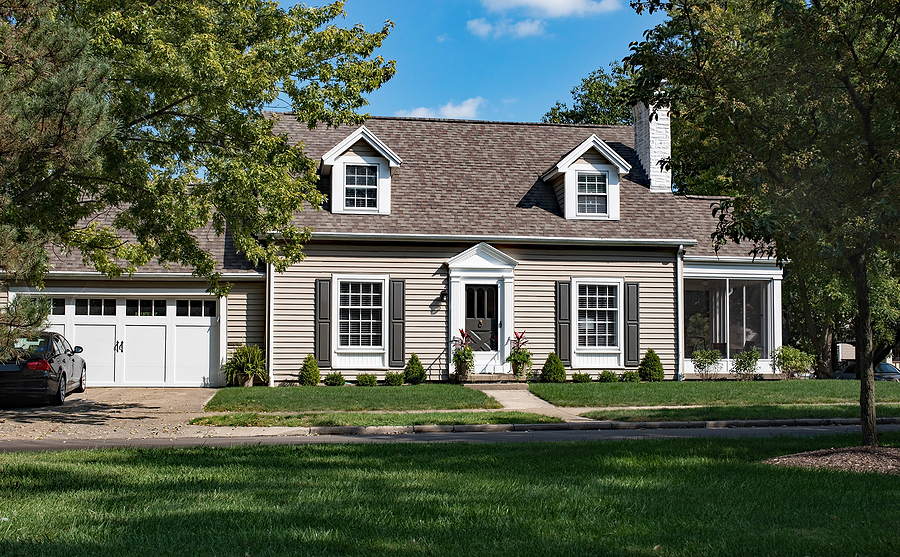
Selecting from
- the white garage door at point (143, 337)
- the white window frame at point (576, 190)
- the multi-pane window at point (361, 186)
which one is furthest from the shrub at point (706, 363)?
the white garage door at point (143, 337)

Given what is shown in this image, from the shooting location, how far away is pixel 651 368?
875 inches

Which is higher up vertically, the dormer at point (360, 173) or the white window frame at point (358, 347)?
the dormer at point (360, 173)

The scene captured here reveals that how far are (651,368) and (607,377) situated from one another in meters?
1.37

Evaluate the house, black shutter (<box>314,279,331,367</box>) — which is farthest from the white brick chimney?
black shutter (<box>314,279,331,367</box>)

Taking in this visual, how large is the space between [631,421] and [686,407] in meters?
2.44

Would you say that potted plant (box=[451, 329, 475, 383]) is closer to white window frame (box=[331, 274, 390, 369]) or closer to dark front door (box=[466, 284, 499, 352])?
dark front door (box=[466, 284, 499, 352])

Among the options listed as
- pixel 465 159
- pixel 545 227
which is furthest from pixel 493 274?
pixel 465 159

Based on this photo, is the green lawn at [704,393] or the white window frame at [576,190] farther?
the white window frame at [576,190]

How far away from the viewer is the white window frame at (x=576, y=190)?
2264 centimetres

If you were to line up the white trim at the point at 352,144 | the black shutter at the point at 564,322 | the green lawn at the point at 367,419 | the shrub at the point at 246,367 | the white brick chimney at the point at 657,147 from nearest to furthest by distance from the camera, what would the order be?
the green lawn at the point at 367,419 < the shrub at the point at 246,367 < the white trim at the point at 352,144 < the black shutter at the point at 564,322 < the white brick chimney at the point at 657,147

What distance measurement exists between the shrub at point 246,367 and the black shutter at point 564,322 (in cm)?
814

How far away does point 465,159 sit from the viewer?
24.1 m

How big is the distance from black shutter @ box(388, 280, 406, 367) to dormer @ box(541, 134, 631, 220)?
5458 millimetres

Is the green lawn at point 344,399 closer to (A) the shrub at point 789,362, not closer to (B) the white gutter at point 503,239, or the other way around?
(B) the white gutter at point 503,239
